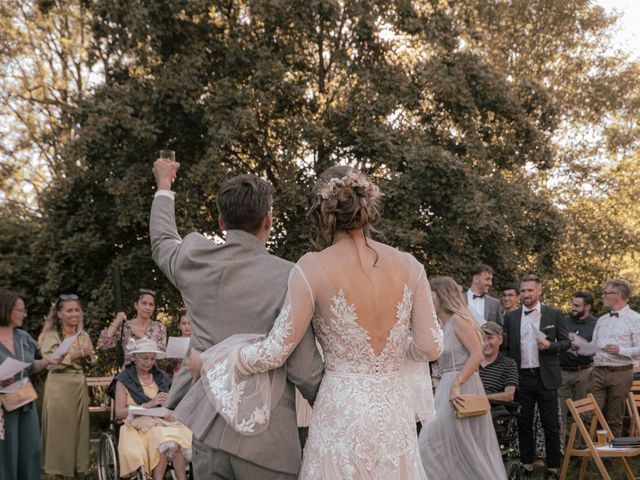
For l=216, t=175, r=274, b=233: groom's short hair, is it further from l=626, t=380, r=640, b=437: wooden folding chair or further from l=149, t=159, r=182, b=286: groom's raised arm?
l=626, t=380, r=640, b=437: wooden folding chair

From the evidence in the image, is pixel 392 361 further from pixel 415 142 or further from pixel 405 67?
pixel 405 67

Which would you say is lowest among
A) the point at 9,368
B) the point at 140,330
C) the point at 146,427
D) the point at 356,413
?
the point at 356,413

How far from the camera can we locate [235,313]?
3.42 m

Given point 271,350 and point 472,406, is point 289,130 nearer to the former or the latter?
point 472,406

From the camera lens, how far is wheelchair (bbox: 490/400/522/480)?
745 centimetres

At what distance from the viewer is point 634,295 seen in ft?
62.6

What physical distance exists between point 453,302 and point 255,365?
349 centimetres

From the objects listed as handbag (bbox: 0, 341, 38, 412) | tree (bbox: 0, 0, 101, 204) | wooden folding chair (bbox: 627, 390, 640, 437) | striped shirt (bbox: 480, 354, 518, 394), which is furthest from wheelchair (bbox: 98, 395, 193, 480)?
tree (bbox: 0, 0, 101, 204)

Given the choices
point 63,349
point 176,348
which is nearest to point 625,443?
point 176,348

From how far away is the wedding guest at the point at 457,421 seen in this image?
6.52 metres

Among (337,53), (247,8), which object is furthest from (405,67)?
(247,8)

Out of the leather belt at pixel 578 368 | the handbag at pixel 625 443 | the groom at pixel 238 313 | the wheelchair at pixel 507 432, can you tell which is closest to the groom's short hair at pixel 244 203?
the groom at pixel 238 313

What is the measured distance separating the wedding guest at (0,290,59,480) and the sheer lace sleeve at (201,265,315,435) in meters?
4.88

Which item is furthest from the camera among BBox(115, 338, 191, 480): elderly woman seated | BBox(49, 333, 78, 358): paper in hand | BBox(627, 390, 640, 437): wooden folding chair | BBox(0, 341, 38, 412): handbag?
BBox(627, 390, 640, 437): wooden folding chair
